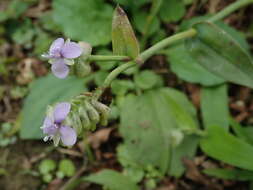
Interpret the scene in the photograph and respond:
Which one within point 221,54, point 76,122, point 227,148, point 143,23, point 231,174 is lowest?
point 231,174

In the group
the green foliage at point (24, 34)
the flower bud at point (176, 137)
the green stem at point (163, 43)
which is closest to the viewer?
the green stem at point (163, 43)

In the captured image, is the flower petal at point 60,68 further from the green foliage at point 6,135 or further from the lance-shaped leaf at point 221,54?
the green foliage at point 6,135

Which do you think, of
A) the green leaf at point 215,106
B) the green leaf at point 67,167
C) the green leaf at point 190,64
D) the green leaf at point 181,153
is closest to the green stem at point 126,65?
the green leaf at point 190,64

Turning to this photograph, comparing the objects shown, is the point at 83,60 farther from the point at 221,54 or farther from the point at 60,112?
the point at 221,54

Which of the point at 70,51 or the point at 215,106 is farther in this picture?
the point at 215,106

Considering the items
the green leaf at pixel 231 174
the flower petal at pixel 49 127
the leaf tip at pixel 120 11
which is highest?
the leaf tip at pixel 120 11

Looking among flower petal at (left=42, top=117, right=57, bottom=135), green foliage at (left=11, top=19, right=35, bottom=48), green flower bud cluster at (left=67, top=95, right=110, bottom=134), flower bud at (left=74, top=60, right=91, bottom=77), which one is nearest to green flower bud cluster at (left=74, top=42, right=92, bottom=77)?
flower bud at (left=74, top=60, right=91, bottom=77)

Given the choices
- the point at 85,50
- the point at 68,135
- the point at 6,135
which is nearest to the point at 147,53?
the point at 85,50
